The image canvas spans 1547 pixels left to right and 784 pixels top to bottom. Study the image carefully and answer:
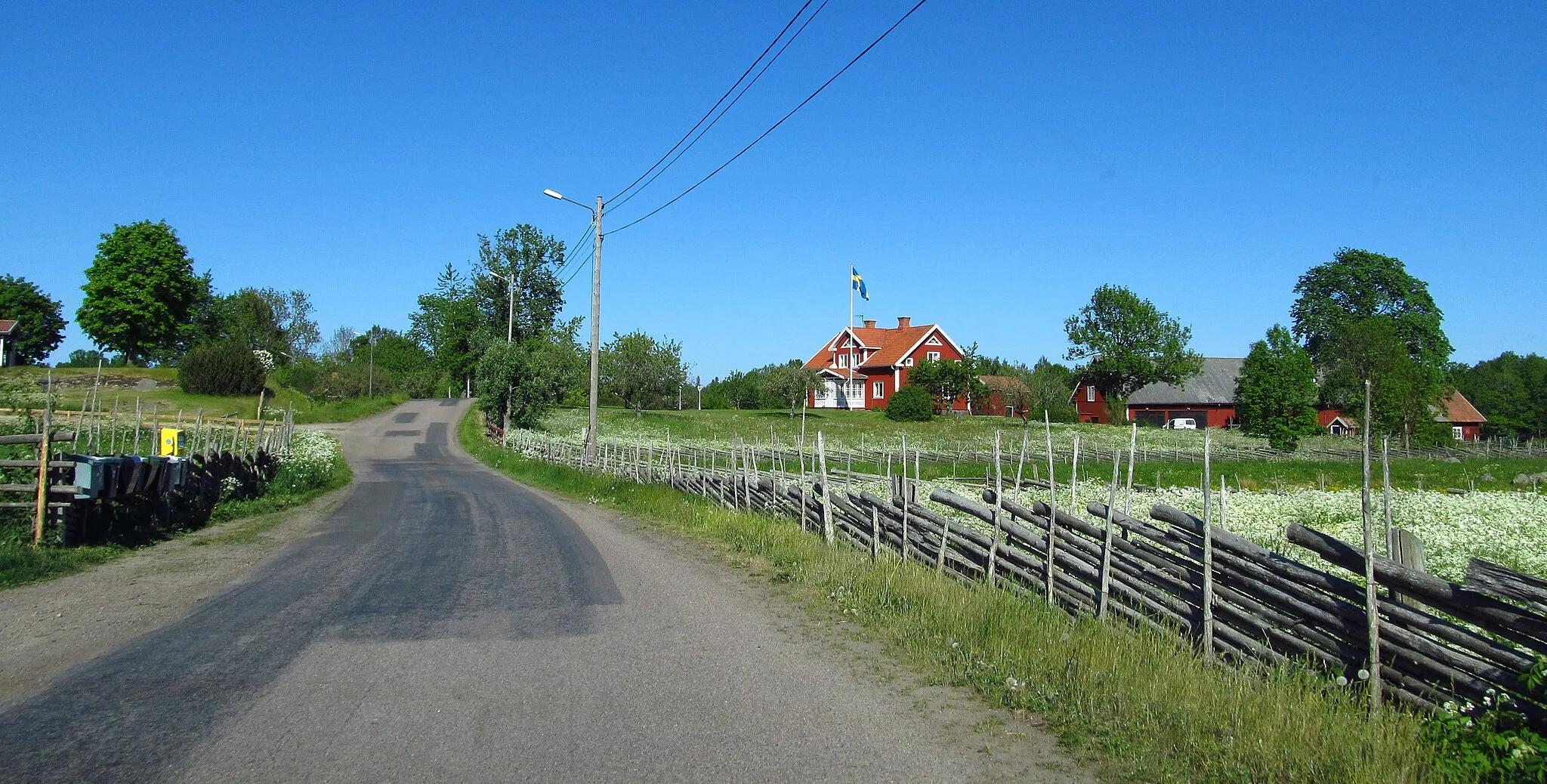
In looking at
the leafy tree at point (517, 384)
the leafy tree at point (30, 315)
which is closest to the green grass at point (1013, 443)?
the leafy tree at point (517, 384)

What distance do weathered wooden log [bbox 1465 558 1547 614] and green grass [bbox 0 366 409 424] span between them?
44983 millimetres

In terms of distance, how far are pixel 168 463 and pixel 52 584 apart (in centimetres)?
441

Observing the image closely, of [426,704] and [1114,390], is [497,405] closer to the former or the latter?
[426,704]

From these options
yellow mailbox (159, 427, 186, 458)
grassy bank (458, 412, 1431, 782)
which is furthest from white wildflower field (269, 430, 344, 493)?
grassy bank (458, 412, 1431, 782)

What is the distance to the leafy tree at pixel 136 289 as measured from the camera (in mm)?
A: 63281

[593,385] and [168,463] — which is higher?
[593,385]

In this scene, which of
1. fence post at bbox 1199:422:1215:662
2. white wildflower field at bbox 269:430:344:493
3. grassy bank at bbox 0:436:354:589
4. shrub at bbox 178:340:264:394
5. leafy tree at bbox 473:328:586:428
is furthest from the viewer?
shrub at bbox 178:340:264:394

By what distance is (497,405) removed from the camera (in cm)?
4684

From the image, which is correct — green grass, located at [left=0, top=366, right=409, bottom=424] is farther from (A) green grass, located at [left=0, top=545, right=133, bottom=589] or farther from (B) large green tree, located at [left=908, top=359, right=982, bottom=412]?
(B) large green tree, located at [left=908, top=359, right=982, bottom=412]

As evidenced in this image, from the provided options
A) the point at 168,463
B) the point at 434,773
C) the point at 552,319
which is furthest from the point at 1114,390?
the point at 434,773

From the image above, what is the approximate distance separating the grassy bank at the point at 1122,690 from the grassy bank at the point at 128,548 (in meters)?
7.86

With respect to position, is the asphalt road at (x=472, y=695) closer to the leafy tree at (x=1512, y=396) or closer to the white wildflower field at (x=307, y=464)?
the white wildflower field at (x=307, y=464)

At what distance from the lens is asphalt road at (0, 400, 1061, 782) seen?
15.9 ft

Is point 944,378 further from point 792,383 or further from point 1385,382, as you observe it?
point 1385,382
